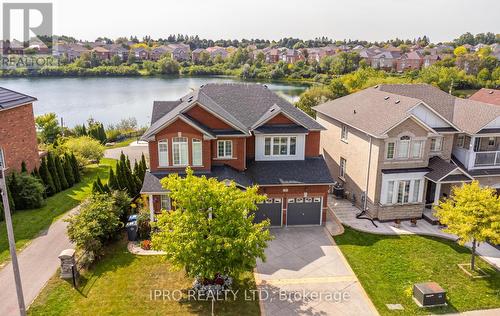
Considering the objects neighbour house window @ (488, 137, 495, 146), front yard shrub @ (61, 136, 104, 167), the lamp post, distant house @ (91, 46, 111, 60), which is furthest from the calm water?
the lamp post

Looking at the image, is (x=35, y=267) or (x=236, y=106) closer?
(x=35, y=267)

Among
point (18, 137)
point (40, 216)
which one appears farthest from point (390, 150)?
point (18, 137)

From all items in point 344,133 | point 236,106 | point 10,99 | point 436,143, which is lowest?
point 436,143

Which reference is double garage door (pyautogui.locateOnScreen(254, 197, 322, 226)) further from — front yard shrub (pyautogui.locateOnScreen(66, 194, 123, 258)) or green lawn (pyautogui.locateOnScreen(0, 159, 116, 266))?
green lawn (pyautogui.locateOnScreen(0, 159, 116, 266))

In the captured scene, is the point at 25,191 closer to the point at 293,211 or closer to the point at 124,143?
the point at 293,211

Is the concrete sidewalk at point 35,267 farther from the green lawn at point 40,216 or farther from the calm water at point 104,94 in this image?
the calm water at point 104,94

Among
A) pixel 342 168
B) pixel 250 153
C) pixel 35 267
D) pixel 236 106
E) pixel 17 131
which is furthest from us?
pixel 342 168

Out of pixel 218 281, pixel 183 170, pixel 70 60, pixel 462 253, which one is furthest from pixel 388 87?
pixel 70 60
